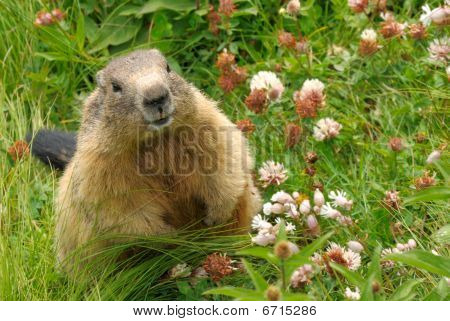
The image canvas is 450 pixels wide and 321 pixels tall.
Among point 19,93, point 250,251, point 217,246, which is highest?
point 250,251

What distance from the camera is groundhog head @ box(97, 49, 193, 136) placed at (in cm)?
427

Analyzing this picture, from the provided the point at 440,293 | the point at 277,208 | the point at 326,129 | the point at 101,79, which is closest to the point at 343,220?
the point at 277,208

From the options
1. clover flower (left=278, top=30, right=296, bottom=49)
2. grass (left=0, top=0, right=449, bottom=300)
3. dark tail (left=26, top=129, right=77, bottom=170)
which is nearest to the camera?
grass (left=0, top=0, right=449, bottom=300)

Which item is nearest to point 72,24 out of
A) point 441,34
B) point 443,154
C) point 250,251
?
point 441,34

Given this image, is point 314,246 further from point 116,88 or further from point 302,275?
point 116,88

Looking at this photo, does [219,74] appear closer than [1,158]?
No

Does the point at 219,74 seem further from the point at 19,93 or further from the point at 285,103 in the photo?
the point at 19,93

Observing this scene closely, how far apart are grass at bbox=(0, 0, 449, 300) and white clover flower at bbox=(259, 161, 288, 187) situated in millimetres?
148

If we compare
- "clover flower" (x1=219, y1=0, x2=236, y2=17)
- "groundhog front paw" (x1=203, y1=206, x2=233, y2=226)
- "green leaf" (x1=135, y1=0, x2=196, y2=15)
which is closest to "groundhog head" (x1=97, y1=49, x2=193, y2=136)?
"groundhog front paw" (x1=203, y1=206, x2=233, y2=226)

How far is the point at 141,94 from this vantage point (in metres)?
4.28

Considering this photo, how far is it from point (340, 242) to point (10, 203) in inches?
81.8

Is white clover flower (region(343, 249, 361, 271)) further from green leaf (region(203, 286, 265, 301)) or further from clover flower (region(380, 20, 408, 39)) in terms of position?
clover flower (region(380, 20, 408, 39))

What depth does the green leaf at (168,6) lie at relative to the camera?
623 cm

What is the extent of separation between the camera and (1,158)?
564cm
